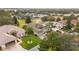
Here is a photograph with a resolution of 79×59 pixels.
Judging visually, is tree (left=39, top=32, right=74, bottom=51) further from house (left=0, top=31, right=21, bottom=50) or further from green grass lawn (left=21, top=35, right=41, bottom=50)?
house (left=0, top=31, right=21, bottom=50)

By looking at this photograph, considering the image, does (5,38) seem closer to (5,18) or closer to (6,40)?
(6,40)

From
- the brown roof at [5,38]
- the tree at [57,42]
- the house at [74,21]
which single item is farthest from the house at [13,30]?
the house at [74,21]

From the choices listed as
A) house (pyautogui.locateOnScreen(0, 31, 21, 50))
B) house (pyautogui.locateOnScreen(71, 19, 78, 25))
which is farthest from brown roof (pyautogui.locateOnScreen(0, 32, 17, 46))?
house (pyautogui.locateOnScreen(71, 19, 78, 25))

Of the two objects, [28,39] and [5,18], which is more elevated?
[5,18]

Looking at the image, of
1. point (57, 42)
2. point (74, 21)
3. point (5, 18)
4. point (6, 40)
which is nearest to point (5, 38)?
point (6, 40)

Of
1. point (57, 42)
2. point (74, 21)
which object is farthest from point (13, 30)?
point (74, 21)
